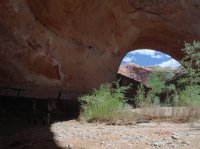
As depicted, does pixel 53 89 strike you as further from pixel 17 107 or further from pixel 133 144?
pixel 133 144

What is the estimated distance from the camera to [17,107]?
880 cm

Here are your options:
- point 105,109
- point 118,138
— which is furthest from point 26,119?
point 118,138

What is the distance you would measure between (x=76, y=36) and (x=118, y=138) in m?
5.44

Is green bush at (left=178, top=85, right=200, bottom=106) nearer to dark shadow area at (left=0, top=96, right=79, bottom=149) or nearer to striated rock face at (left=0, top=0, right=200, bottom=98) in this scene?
dark shadow area at (left=0, top=96, right=79, bottom=149)

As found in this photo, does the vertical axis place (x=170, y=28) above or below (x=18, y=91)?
above

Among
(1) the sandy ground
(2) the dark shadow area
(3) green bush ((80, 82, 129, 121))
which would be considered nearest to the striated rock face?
(2) the dark shadow area

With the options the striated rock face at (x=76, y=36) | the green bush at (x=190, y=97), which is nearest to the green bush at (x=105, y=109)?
the green bush at (x=190, y=97)

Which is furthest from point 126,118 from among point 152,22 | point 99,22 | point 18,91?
point 152,22

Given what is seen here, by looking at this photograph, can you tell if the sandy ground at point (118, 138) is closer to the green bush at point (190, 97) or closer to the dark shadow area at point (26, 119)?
the dark shadow area at point (26, 119)

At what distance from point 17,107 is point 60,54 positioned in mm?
1726

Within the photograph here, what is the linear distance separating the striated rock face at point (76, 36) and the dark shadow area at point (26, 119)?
0.97 feet

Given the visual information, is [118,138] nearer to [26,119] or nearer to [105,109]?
[105,109]

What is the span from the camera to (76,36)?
31.9ft

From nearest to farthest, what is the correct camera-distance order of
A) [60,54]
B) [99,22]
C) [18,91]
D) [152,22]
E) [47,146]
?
1. [47,146]
2. [18,91]
3. [60,54]
4. [99,22]
5. [152,22]
